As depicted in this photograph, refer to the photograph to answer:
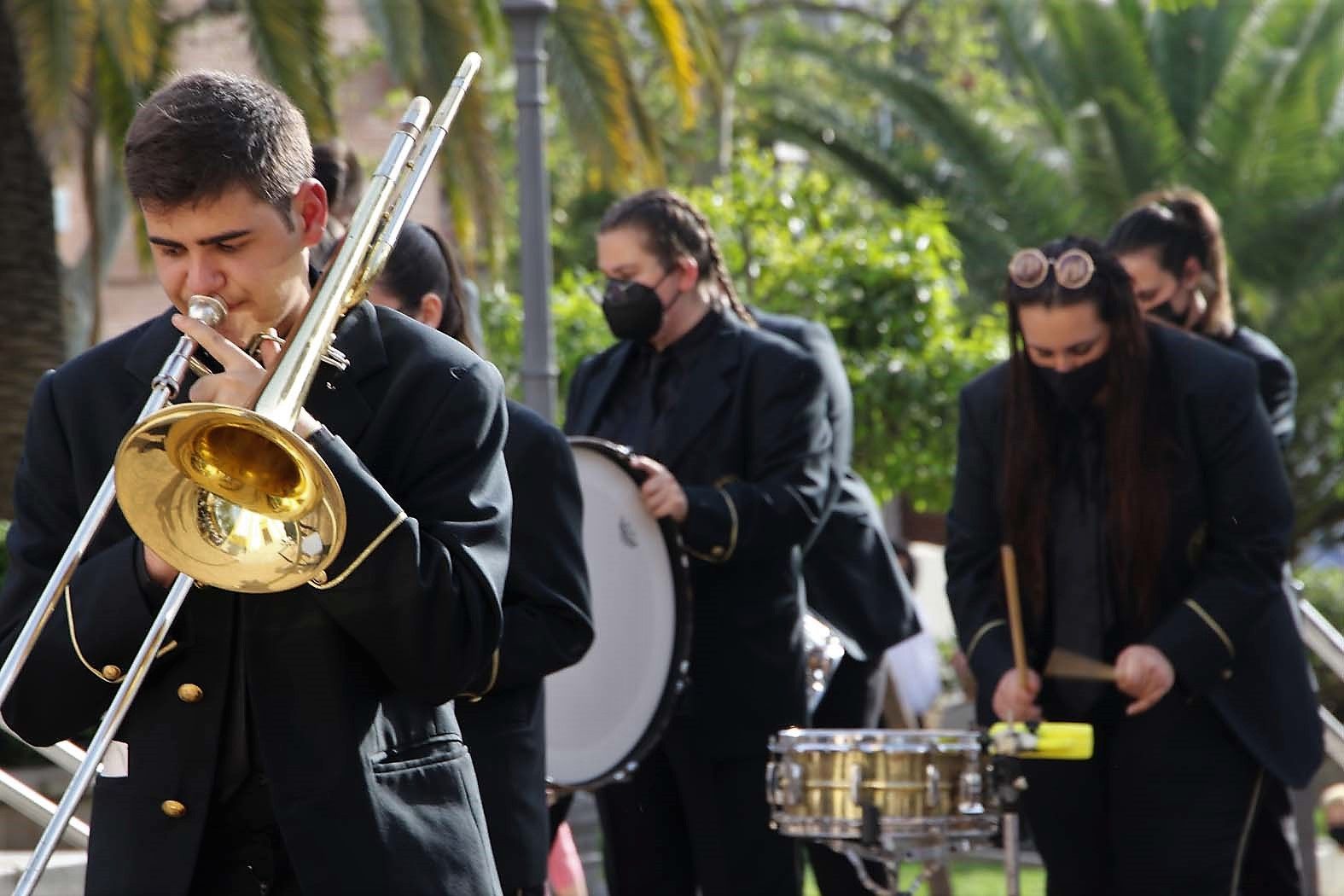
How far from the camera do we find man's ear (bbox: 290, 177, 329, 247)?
268 centimetres

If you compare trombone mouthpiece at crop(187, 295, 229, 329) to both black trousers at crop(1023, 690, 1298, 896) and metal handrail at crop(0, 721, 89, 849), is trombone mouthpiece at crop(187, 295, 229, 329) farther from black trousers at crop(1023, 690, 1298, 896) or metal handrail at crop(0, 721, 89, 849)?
black trousers at crop(1023, 690, 1298, 896)

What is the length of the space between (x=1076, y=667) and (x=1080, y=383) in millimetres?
649

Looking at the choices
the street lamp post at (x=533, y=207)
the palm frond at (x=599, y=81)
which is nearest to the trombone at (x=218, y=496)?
the street lamp post at (x=533, y=207)

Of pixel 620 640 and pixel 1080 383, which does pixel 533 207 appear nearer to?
pixel 620 640

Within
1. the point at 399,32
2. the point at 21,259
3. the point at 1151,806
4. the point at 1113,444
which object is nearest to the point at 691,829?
the point at 1151,806

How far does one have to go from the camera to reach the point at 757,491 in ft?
17.2

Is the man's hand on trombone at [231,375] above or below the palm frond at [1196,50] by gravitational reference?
below

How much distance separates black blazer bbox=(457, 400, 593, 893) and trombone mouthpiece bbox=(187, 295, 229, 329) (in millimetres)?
1165

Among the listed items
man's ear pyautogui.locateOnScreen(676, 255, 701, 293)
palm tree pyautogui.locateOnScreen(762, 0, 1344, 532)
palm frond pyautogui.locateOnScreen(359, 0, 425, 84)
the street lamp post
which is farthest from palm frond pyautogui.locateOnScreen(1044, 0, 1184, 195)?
man's ear pyautogui.locateOnScreen(676, 255, 701, 293)

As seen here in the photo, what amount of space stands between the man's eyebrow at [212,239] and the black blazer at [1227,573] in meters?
2.68

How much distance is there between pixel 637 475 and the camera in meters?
5.12

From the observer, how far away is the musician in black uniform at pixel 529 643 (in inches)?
146

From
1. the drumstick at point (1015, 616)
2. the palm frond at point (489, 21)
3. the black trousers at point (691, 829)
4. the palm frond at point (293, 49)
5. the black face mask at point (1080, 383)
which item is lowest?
the black trousers at point (691, 829)

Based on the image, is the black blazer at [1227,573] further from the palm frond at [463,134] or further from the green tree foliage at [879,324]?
the palm frond at [463,134]
